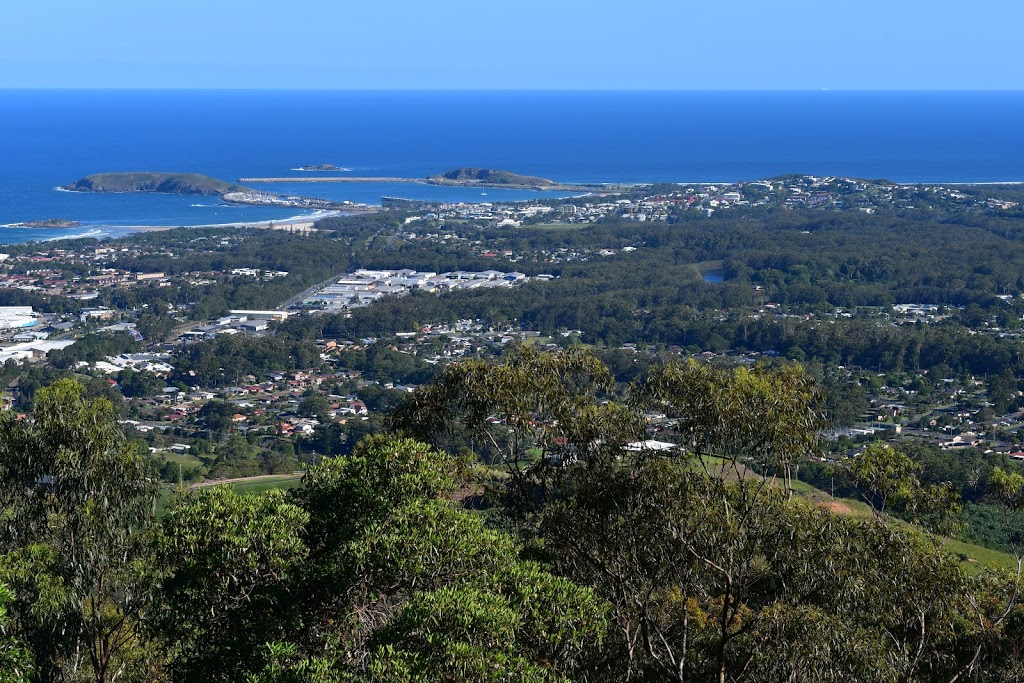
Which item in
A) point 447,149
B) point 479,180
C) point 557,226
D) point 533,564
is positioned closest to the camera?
point 533,564

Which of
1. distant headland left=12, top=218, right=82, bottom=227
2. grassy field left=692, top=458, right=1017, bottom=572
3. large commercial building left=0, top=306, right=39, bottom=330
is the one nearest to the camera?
grassy field left=692, top=458, right=1017, bottom=572

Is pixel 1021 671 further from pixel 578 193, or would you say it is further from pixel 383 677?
pixel 578 193

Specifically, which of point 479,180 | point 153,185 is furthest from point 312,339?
point 479,180

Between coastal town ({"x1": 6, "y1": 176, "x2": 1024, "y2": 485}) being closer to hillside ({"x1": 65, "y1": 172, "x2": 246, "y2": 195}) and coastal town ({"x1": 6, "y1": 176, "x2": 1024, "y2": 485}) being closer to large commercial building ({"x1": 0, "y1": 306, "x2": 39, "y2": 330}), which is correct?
large commercial building ({"x1": 0, "y1": 306, "x2": 39, "y2": 330})

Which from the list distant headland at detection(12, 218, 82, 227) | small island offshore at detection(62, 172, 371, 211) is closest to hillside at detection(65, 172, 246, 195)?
small island offshore at detection(62, 172, 371, 211)

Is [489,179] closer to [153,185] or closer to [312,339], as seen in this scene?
[153,185]

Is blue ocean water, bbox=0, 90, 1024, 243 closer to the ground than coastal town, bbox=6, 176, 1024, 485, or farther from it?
closer to the ground
